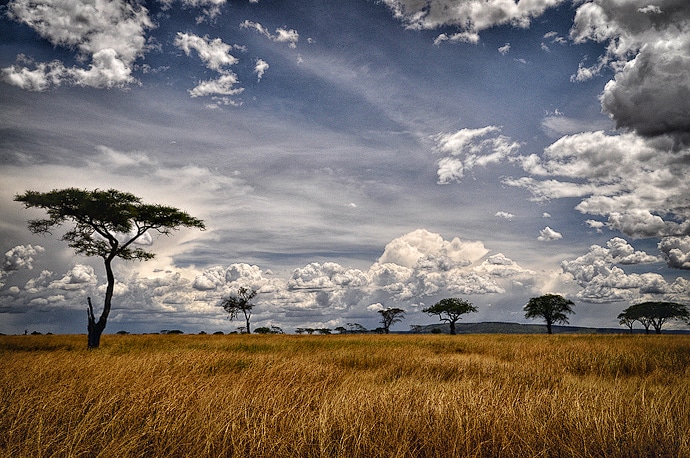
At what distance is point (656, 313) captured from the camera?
283 feet

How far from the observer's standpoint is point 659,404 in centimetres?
521

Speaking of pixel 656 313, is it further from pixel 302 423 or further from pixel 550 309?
pixel 302 423

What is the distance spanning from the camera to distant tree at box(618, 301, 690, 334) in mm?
83375

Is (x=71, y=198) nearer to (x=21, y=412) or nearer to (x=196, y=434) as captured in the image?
(x=21, y=412)

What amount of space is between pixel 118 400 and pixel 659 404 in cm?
704

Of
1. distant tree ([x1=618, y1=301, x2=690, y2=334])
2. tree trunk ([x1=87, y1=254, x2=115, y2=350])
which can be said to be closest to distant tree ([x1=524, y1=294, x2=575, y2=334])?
distant tree ([x1=618, y1=301, x2=690, y2=334])

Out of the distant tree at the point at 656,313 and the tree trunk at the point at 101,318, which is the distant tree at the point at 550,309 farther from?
the tree trunk at the point at 101,318

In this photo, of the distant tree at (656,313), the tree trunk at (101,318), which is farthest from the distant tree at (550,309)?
the tree trunk at (101,318)

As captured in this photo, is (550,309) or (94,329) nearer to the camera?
(94,329)

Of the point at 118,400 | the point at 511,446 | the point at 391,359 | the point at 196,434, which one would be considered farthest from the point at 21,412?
the point at 391,359

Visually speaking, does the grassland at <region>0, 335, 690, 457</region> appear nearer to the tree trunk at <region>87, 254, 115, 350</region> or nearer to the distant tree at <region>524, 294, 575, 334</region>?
the tree trunk at <region>87, 254, 115, 350</region>

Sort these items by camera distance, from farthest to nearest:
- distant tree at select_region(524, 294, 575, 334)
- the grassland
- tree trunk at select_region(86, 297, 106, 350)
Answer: distant tree at select_region(524, 294, 575, 334) → tree trunk at select_region(86, 297, 106, 350) → the grassland

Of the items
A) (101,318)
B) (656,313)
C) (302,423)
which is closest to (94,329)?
(101,318)

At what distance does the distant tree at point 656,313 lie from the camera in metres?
83.4
